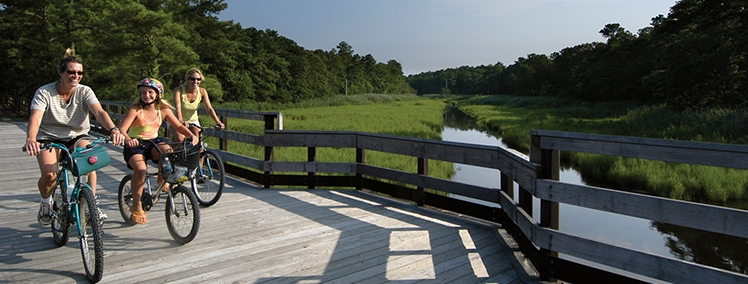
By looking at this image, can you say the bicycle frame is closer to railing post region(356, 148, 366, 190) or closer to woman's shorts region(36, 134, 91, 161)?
woman's shorts region(36, 134, 91, 161)

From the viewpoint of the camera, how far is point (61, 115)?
415 centimetres

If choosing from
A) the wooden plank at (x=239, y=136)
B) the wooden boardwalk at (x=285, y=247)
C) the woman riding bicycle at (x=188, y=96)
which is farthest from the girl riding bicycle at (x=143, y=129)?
the wooden plank at (x=239, y=136)

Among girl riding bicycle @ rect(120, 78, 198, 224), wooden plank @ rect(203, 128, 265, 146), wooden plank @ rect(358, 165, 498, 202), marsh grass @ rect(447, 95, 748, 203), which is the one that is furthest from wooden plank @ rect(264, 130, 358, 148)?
marsh grass @ rect(447, 95, 748, 203)

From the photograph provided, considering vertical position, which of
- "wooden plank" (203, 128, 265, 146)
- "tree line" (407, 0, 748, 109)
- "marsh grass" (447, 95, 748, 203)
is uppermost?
"tree line" (407, 0, 748, 109)

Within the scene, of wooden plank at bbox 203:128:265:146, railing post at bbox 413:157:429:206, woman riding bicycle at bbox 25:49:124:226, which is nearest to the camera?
woman riding bicycle at bbox 25:49:124:226

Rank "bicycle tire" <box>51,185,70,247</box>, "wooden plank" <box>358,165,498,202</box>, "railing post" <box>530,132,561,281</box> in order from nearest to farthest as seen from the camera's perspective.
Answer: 1. "railing post" <box>530,132,561,281</box>
2. "bicycle tire" <box>51,185,70,247</box>
3. "wooden plank" <box>358,165,498,202</box>

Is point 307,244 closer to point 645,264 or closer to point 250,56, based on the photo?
point 645,264

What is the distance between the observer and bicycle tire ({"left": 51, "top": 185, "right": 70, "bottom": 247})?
13.8 feet

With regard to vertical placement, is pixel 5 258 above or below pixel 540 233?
below

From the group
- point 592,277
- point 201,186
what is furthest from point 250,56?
point 592,277

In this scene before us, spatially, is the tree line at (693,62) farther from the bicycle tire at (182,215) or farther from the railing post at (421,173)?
the bicycle tire at (182,215)

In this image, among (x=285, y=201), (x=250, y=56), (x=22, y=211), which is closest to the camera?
(x=22, y=211)

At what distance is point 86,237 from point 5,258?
1021mm

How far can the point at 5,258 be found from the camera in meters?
4.25
